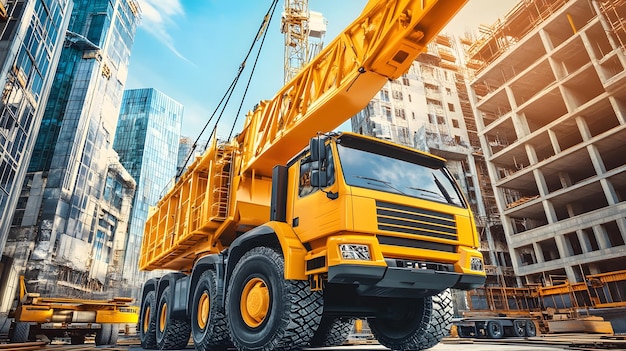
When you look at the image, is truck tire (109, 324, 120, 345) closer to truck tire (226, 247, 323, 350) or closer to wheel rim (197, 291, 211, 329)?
wheel rim (197, 291, 211, 329)

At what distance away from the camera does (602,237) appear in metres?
29.7

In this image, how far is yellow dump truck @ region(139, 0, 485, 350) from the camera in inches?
203

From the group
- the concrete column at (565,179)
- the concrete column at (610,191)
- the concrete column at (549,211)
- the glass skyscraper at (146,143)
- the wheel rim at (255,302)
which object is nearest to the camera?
the wheel rim at (255,302)

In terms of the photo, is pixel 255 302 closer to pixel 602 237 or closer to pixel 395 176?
pixel 395 176

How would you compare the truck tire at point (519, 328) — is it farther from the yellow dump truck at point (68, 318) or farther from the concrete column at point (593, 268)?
the concrete column at point (593, 268)

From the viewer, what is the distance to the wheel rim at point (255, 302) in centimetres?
585

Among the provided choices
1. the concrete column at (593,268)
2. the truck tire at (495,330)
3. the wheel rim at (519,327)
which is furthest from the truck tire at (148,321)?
the concrete column at (593,268)

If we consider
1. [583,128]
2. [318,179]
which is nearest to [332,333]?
[318,179]

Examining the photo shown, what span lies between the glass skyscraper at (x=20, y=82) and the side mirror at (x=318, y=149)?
26.0 meters

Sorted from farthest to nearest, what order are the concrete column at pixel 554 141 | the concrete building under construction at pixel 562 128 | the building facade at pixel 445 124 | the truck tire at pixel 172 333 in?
the building facade at pixel 445 124
the concrete column at pixel 554 141
the concrete building under construction at pixel 562 128
the truck tire at pixel 172 333

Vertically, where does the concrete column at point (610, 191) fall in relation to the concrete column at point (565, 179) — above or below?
below

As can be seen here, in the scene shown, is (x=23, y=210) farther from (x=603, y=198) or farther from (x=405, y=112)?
(x=603, y=198)

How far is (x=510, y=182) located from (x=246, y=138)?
3776cm

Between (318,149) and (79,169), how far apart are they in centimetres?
5664
